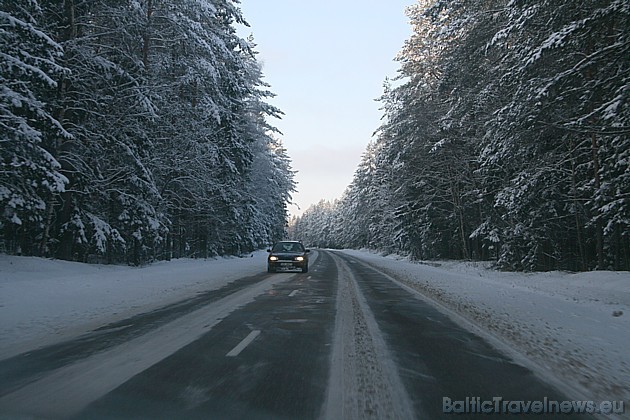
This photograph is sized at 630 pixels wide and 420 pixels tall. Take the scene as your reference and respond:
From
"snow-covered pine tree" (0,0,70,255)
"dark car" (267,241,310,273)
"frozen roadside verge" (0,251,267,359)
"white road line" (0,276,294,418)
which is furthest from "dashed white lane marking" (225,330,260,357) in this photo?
"dark car" (267,241,310,273)

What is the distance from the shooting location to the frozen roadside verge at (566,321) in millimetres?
5566

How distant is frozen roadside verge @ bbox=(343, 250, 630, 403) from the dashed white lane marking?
4.02 meters

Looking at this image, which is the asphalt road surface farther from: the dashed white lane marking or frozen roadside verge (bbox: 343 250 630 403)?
frozen roadside verge (bbox: 343 250 630 403)

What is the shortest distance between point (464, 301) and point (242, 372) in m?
8.44

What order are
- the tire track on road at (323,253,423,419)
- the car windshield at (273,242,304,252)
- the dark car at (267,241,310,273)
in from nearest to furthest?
1. the tire track on road at (323,253,423,419)
2. the dark car at (267,241,310,273)
3. the car windshield at (273,242,304,252)

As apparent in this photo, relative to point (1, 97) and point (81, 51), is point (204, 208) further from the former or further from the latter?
point (1, 97)

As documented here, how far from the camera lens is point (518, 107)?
15859mm

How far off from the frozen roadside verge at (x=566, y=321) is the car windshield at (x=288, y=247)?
28.6 ft

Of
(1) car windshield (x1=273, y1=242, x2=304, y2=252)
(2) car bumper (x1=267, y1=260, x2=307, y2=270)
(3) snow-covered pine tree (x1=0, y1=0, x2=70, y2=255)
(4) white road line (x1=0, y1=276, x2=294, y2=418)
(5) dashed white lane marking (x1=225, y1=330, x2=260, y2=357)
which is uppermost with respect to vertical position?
(3) snow-covered pine tree (x1=0, y1=0, x2=70, y2=255)

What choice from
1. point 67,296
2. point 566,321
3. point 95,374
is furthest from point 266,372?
point 67,296

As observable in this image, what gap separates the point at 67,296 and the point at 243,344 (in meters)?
7.95

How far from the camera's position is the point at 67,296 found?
1259 centimetres

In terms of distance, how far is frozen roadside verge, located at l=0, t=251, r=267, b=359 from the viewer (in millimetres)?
8086

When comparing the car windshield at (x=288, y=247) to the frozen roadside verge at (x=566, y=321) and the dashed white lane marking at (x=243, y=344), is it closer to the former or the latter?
the frozen roadside verge at (x=566, y=321)
